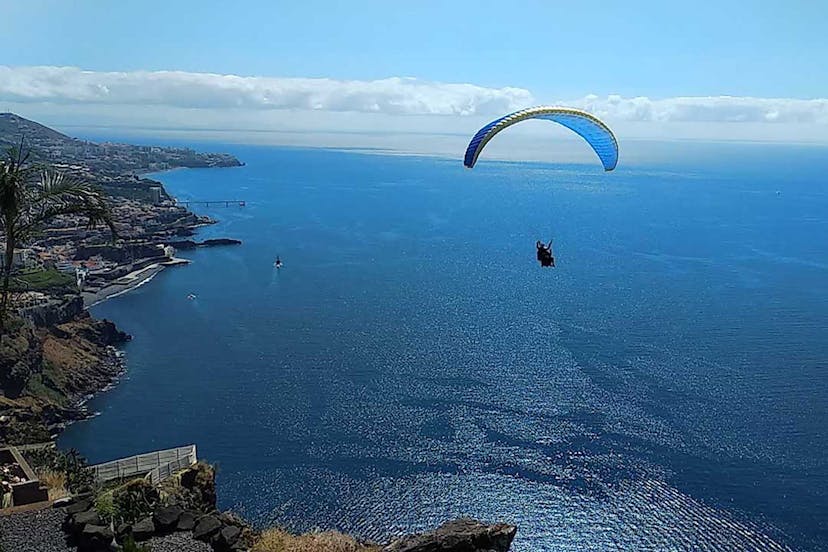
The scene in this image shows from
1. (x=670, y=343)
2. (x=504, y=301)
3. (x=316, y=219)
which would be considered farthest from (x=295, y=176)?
(x=670, y=343)

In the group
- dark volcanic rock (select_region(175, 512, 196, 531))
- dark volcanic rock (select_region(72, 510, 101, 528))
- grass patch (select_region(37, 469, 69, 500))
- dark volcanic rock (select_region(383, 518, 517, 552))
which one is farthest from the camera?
grass patch (select_region(37, 469, 69, 500))

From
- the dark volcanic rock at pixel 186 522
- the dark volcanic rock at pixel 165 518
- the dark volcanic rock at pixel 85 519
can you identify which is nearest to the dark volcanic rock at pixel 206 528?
the dark volcanic rock at pixel 186 522

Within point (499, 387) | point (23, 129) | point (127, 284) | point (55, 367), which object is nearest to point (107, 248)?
point (127, 284)

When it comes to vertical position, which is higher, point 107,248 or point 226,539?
point 226,539

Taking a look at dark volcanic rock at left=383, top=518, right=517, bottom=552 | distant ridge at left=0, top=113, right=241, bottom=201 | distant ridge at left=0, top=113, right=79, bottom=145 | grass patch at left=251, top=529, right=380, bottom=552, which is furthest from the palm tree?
distant ridge at left=0, top=113, right=79, bottom=145

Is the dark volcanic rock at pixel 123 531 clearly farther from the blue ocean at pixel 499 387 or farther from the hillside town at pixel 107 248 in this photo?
the hillside town at pixel 107 248

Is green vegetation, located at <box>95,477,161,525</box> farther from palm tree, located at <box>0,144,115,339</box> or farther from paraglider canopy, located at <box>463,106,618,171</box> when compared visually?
paraglider canopy, located at <box>463,106,618,171</box>

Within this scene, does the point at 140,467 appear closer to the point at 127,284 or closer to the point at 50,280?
the point at 50,280

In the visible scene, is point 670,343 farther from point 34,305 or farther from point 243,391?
point 34,305
